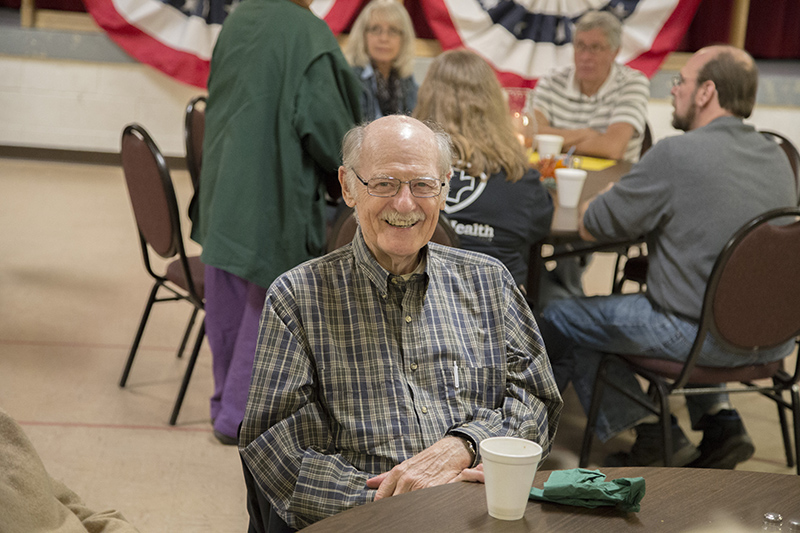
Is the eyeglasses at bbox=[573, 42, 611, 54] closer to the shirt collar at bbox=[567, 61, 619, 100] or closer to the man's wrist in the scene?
the shirt collar at bbox=[567, 61, 619, 100]

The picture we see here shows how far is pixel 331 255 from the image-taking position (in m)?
1.57

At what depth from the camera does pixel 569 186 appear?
2.80m

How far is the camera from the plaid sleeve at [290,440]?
54.2 inches

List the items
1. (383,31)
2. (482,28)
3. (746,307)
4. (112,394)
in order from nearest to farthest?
(746,307)
(112,394)
(383,31)
(482,28)

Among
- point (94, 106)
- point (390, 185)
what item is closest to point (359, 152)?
point (390, 185)

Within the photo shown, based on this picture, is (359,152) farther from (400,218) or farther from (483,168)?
(483,168)

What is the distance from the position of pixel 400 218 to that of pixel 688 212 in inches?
49.3

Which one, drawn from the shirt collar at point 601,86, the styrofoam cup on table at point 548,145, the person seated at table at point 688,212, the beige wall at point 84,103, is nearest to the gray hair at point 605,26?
the shirt collar at point 601,86

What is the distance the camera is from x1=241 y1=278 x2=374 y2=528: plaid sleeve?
54.2 inches

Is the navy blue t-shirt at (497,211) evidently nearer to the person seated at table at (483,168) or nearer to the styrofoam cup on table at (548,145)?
the person seated at table at (483,168)

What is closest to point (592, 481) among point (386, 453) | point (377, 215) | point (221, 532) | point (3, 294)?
point (386, 453)

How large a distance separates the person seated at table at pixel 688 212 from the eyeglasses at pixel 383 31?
1981mm

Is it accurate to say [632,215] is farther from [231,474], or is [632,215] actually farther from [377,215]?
[231,474]

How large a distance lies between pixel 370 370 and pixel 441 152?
1.43ft
